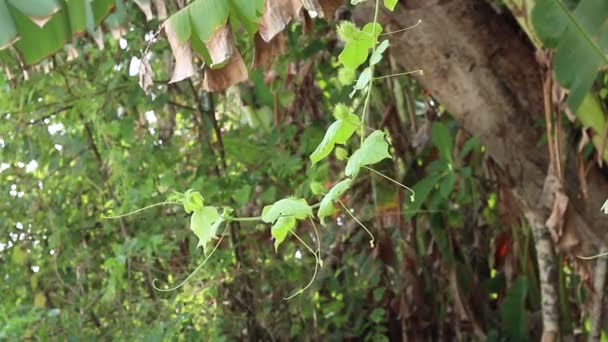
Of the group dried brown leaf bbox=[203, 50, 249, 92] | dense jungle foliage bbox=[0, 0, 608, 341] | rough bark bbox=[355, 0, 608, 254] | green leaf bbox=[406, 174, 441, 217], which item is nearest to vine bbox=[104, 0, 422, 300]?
dried brown leaf bbox=[203, 50, 249, 92]

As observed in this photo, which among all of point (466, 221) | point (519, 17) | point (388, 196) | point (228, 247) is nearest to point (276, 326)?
point (228, 247)

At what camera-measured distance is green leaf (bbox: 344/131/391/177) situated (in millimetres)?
932

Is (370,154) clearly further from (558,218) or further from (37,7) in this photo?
(558,218)

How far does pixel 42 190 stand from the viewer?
7.79ft

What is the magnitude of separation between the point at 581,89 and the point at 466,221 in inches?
40.3

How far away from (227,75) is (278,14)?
19 cm

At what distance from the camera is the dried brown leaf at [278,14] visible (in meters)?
1.23

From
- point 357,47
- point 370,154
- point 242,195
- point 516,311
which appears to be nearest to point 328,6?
point 357,47

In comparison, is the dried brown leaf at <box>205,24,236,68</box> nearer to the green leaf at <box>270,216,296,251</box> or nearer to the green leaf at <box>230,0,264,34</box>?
the green leaf at <box>230,0,264,34</box>

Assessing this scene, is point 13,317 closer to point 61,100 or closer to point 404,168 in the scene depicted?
point 61,100

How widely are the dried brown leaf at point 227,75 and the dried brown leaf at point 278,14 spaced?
125 mm

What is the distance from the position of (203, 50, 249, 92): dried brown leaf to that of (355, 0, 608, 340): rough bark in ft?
1.61

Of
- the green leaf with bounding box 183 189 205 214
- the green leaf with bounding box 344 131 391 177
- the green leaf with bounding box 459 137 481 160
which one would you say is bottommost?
the green leaf with bounding box 459 137 481 160

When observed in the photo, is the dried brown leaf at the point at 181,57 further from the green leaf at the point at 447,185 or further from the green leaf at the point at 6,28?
the green leaf at the point at 447,185
